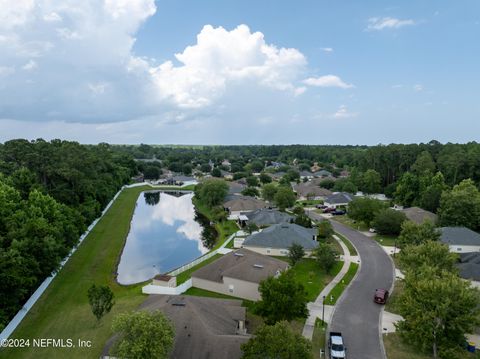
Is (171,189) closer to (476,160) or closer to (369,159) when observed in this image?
(369,159)

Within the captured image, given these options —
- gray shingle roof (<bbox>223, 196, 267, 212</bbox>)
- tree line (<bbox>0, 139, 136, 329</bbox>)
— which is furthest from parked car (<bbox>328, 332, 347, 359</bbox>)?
gray shingle roof (<bbox>223, 196, 267, 212</bbox>)

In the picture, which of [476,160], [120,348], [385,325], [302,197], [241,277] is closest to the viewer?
[120,348]

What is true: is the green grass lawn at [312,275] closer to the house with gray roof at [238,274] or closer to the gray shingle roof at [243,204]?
the house with gray roof at [238,274]

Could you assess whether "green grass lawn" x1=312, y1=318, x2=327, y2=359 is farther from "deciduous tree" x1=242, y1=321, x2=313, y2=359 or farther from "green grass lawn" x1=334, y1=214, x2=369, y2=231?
"green grass lawn" x1=334, y1=214, x2=369, y2=231

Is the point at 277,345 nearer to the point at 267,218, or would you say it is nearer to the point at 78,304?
the point at 78,304

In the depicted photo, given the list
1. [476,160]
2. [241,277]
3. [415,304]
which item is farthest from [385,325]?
[476,160]

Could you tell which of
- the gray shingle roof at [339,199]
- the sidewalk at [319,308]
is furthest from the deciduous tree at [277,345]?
the gray shingle roof at [339,199]

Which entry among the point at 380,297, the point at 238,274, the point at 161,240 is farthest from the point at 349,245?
the point at 161,240
